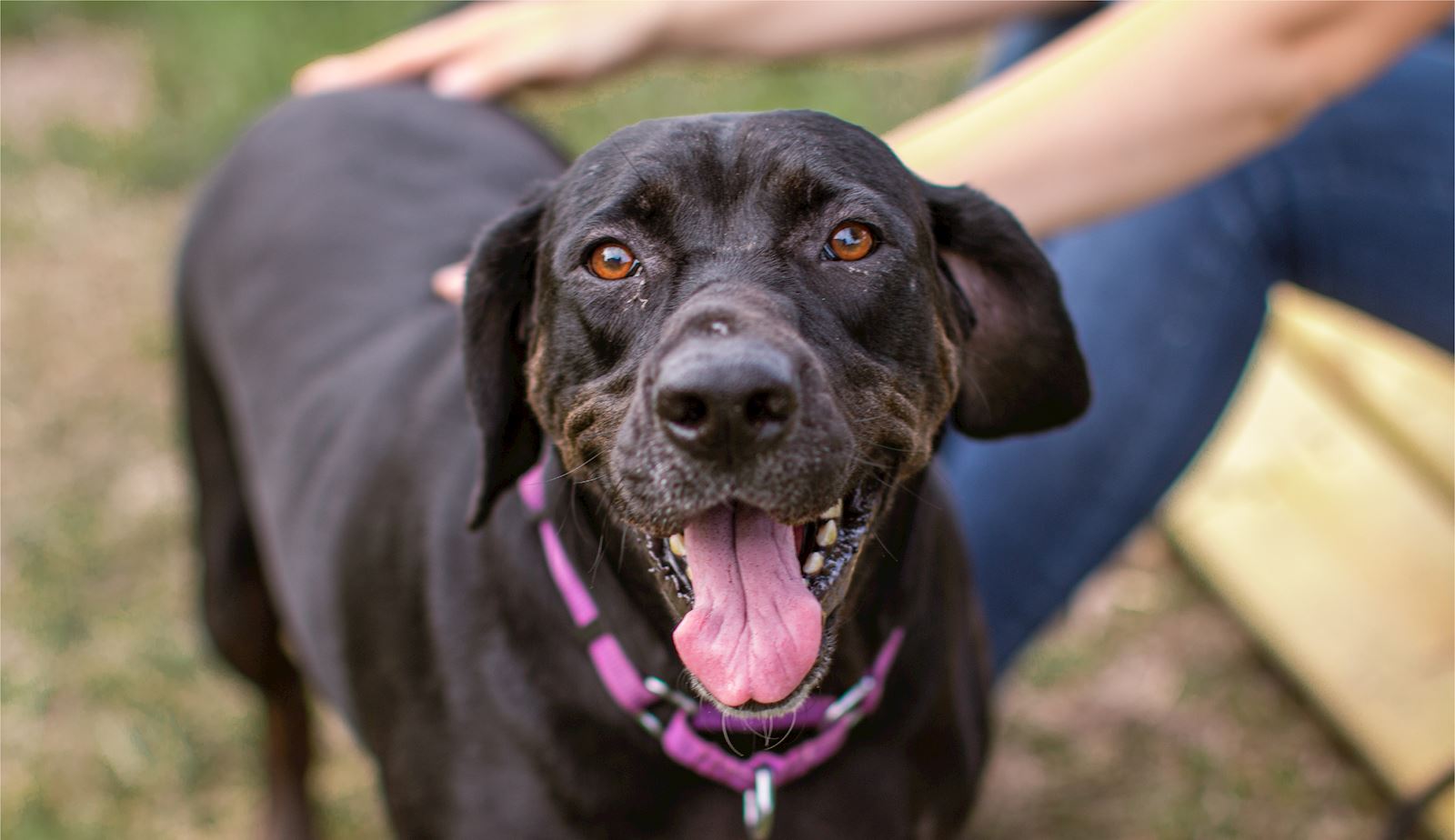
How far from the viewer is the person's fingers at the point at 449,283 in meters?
2.95

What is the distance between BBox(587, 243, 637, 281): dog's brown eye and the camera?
7.16 feet

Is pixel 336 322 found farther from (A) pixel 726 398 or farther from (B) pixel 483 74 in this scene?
(A) pixel 726 398

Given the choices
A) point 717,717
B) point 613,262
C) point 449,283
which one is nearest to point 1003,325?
point 613,262

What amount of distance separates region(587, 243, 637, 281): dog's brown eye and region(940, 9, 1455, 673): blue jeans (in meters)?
1.52

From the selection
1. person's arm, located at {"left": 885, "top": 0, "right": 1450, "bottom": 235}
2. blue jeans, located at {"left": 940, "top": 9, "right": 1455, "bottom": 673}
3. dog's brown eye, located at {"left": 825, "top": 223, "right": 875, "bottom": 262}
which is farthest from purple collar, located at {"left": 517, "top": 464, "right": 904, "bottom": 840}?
blue jeans, located at {"left": 940, "top": 9, "right": 1455, "bottom": 673}

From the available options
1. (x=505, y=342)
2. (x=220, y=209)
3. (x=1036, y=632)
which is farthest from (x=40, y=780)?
(x=1036, y=632)

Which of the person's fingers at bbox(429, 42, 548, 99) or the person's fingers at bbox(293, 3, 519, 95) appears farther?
the person's fingers at bbox(293, 3, 519, 95)

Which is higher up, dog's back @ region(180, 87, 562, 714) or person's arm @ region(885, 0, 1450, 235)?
person's arm @ region(885, 0, 1450, 235)

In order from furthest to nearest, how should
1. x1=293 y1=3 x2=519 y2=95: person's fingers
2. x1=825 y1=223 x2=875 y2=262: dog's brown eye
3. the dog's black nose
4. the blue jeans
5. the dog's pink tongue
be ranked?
1. x1=293 y1=3 x2=519 y2=95: person's fingers
2. the blue jeans
3. x1=825 y1=223 x2=875 y2=262: dog's brown eye
4. the dog's pink tongue
5. the dog's black nose

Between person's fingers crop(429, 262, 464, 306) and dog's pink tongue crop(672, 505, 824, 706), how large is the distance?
978mm

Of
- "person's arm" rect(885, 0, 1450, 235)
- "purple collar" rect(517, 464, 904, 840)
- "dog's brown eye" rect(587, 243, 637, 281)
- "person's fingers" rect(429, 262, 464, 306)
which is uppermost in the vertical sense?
"dog's brown eye" rect(587, 243, 637, 281)

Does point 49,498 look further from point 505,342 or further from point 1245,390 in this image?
point 1245,390

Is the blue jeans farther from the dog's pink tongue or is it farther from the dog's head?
the dog's pink tongue

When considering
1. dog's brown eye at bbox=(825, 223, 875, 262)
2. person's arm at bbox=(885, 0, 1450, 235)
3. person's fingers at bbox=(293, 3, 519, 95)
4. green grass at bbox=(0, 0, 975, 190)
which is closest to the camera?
dog's brown eye at bbox=(825, 223, 875, 262)
